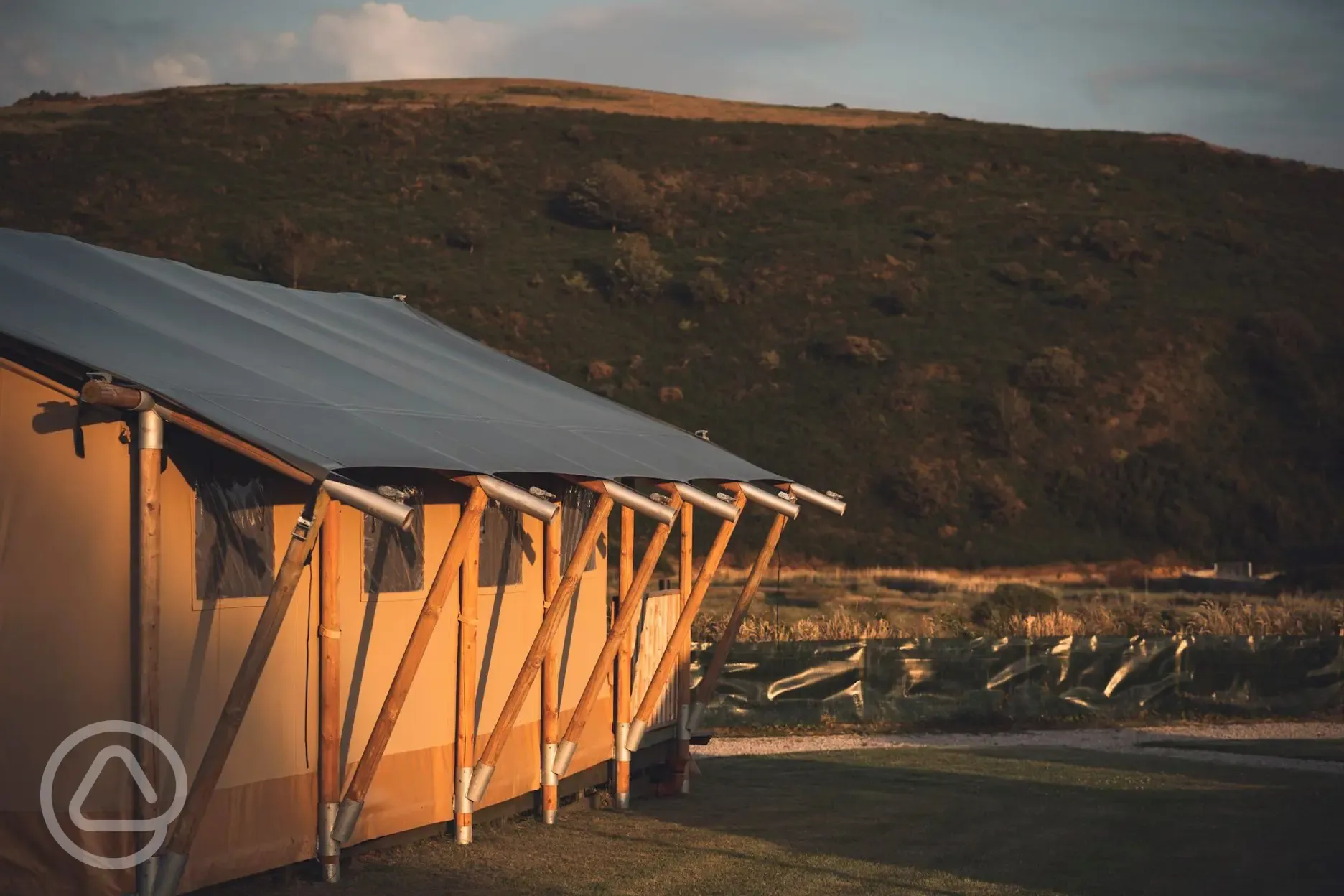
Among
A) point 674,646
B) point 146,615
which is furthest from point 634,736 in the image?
point 146,615

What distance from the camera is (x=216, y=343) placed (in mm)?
9977

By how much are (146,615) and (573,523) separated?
5815mm

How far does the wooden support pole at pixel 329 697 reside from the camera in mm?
9289

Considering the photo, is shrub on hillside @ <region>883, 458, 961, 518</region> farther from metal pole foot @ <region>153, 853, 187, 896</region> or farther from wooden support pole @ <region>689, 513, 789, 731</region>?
metal pole foot @ <region>153, 853, 187, 896</region>

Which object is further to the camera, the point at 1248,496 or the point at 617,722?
the point at 1248,496

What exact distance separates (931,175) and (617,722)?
2071 inches

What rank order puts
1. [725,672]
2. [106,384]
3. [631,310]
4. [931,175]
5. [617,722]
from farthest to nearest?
[931,175] → [631,310] → [725,672] → [617,722] → [106,384]

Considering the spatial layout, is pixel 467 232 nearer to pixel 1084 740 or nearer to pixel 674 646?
pixel 1084 740

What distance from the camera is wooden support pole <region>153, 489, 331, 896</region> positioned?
7.88m

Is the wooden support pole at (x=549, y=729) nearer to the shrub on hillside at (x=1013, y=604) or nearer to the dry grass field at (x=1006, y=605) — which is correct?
the dry grass field at (x=1006, y=605)

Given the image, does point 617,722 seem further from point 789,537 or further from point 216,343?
point 789,537

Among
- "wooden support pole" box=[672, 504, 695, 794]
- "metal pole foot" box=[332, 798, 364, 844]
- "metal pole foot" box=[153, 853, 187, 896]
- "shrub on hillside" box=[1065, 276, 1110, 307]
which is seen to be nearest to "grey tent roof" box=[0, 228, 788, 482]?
"wooden support pole" box=[672, 504, 695, 794]

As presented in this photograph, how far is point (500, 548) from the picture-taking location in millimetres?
11984

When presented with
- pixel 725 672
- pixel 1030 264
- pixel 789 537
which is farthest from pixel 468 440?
pixel 1030 264
